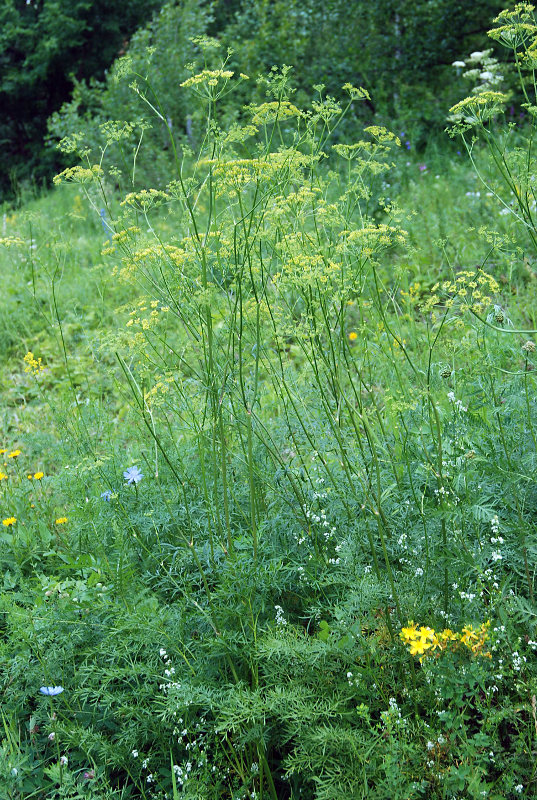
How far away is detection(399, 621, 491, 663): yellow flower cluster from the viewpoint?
1.72 meters

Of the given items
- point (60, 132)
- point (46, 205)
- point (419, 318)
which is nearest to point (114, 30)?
point (60, 132)

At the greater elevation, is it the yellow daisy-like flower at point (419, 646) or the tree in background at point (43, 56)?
the tree in background at point (43, 56)

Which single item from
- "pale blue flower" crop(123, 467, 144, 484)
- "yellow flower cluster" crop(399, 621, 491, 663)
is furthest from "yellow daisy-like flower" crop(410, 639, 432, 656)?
"pale blue flower" crop(123, 467, 144, 484)

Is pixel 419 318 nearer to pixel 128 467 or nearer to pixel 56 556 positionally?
pixel 128 467

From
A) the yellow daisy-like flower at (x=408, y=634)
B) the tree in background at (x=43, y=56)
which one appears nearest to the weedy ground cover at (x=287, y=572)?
the yellow daisy-like flower at (x=408, y=634)

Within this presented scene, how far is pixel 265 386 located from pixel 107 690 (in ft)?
5.98

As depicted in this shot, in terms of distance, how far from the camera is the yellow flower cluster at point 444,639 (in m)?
1.72

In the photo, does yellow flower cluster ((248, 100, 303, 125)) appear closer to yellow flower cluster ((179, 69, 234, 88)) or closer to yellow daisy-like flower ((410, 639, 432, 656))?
yellow flower cluster ((179, 69, 234, 88))

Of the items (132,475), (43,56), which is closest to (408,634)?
(132,475)

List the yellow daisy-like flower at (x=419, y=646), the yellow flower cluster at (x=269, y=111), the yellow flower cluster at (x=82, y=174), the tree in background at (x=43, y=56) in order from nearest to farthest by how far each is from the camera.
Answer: the yellow daisy-like flower at (x=419, y=646) < the yellow flower cluster at (x=269, y=111) < the yellow flower cluster at (x=82, y=174) < the tree in background at (x=43, y=56)

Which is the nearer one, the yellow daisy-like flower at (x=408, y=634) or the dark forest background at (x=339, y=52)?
the yellow daisy-like flower at (x=408, y=634)

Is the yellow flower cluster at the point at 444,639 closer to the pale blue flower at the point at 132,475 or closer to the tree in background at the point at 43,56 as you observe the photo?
the pale blue flower at the point at 132,475

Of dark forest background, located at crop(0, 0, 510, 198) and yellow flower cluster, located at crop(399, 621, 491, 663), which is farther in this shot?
dark forest background, located at crop(0, 0, 510, 198)

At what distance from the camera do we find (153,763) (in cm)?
Result: 203
